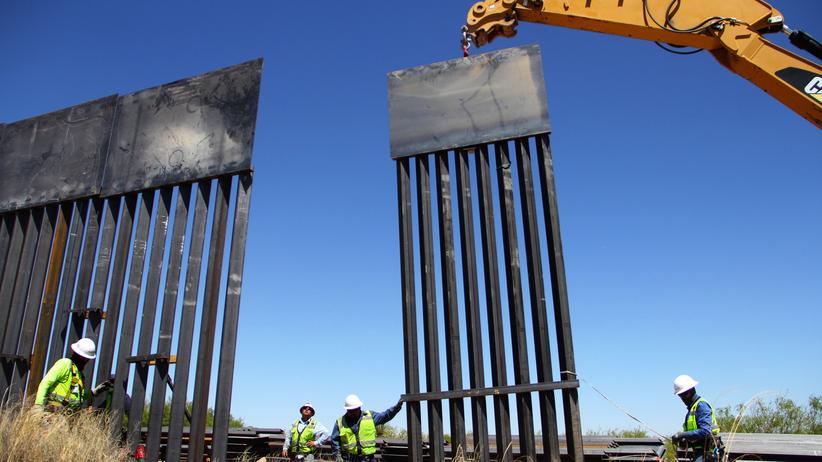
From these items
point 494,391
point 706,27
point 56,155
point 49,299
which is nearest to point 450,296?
point 494,391

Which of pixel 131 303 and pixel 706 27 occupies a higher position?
pixel 706 27

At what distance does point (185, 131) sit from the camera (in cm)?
973

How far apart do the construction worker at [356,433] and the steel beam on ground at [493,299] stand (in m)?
2.59

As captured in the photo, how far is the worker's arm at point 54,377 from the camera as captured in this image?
308 inches

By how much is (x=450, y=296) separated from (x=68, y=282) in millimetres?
5468

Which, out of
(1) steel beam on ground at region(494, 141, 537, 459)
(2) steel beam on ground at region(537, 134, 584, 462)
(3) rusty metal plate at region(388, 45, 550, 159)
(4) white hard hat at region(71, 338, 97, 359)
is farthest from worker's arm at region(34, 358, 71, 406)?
(2) steel beam on ground at region(537, 134, 584, 462)

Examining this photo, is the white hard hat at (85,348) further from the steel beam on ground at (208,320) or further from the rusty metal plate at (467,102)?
the rusty metal plate at (467,102)

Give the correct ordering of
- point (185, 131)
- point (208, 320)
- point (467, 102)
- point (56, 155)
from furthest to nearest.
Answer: point (56, 155), point (185, 131), point (467, 102), point (208, 320)

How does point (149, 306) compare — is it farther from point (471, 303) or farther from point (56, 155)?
point (471, 303)

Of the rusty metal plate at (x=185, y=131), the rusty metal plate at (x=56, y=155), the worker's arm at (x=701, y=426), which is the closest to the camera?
the worker's arm at (x=701, y=426)

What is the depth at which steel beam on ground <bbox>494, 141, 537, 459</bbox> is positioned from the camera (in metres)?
7.56

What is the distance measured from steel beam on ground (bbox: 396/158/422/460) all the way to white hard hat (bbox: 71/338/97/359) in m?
3.96

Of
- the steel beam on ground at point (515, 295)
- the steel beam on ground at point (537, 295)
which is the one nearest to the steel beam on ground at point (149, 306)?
the steel beam on ground at point (515, 295)

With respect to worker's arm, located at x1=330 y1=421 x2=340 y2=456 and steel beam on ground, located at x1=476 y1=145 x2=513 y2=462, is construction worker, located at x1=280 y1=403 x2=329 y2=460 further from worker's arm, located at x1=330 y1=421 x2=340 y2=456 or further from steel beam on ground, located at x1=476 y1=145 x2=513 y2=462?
steel beam on ground, located at x1=476 y1=145 x2=513 y2=462
